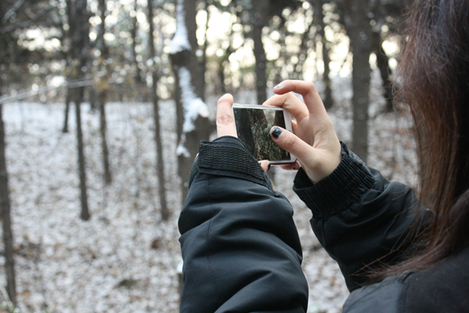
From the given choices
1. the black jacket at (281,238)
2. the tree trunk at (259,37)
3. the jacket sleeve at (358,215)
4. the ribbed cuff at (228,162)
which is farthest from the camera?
the tree trunk at (259,37)

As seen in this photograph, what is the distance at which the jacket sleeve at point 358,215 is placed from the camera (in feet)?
4.30

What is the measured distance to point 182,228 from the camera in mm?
1159

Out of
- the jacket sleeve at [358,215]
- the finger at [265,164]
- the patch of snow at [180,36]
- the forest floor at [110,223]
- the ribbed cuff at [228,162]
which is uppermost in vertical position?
the patch of snow at [180,36]

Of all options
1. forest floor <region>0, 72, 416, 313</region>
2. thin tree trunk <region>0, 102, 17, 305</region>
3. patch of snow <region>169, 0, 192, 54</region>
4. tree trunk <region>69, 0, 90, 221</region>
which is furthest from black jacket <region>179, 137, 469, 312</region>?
tree trunk <region>69, 0, 90, 221</region>

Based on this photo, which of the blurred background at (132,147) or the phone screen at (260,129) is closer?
Result: the phone screen at (260,129)

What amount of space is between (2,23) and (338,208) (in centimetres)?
641

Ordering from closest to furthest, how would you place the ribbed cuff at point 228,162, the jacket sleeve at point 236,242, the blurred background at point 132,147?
the jacket sleeve at point 236,242
the ribbed cuff at point 228,162
the blurred background at point 132,147

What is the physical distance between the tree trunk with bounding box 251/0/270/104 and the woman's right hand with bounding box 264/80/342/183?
529cm

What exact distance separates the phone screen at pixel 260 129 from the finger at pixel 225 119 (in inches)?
2.8

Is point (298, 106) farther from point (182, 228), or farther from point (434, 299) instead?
point (434, 299)

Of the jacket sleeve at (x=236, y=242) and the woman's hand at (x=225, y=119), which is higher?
the woman's hand at (x=225, y=119)

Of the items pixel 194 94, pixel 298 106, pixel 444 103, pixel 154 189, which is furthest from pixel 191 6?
pixel 154 189

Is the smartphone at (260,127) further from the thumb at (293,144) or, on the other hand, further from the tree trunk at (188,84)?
the tree trunk at (188,84)

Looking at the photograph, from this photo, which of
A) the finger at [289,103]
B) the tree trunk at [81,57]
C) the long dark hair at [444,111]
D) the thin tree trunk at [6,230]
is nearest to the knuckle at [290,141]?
the finger at [289,103]
